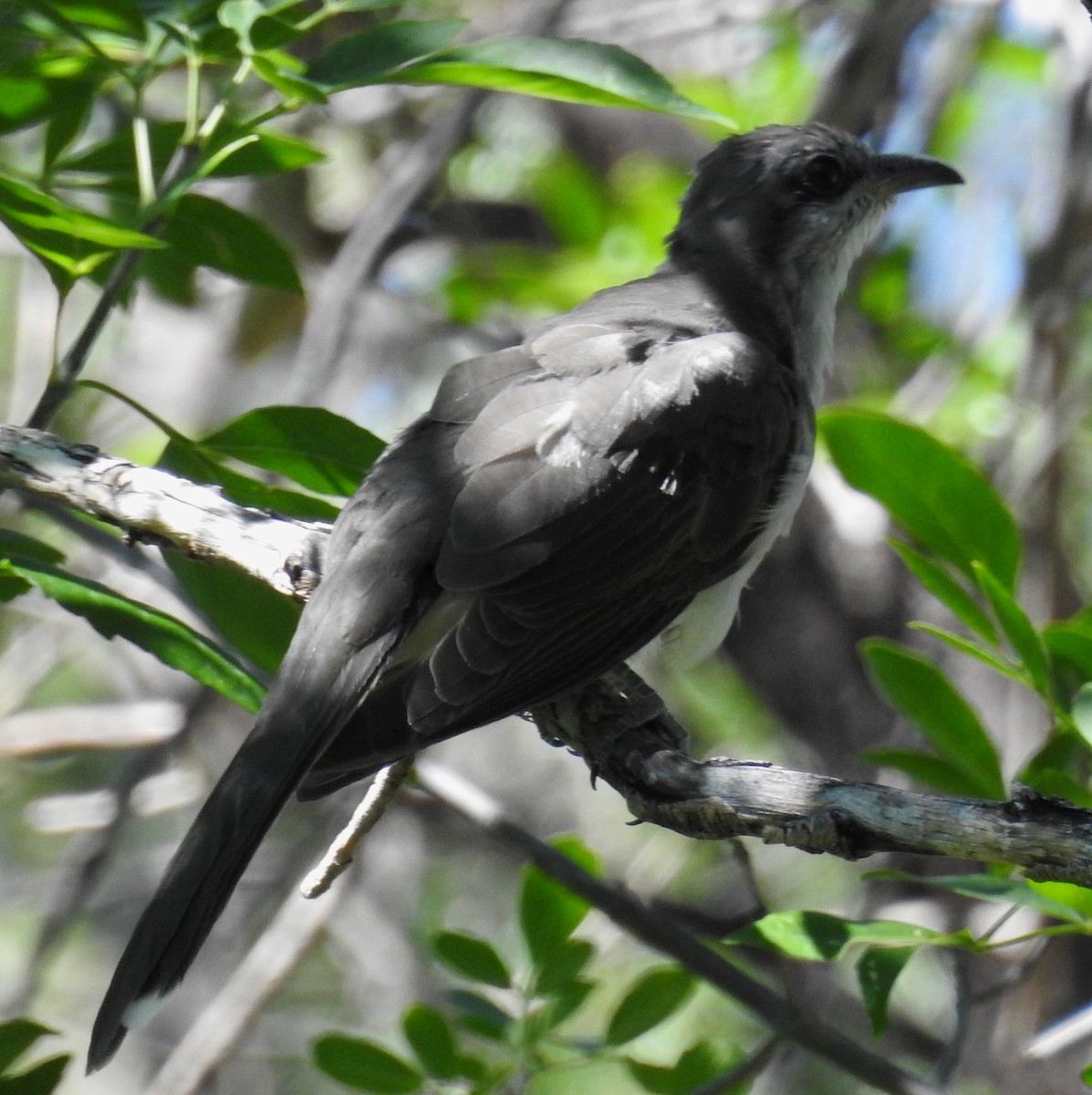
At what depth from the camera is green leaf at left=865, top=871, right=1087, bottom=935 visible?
8.25 feet

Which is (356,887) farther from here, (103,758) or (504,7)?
(504,7)

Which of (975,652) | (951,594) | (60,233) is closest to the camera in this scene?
(975,652)

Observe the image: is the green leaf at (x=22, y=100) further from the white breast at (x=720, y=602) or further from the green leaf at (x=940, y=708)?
the green leaf at (x=940, y=708)

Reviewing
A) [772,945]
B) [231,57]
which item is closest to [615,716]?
[772,945]

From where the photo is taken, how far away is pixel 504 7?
8305 mm

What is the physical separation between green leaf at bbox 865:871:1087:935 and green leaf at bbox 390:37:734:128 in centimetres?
155

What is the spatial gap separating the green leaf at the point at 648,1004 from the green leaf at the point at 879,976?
1.87 feet

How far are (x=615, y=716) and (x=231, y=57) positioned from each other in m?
1.72

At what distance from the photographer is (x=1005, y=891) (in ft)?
Answer: 8.46

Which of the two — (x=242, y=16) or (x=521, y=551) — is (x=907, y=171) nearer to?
(x=521, y=551)

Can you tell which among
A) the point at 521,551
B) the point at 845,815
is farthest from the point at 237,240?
the point at 845,815

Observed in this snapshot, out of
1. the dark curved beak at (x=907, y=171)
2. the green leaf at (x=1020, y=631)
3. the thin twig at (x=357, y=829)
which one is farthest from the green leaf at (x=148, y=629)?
the dark curved beak at (x=907, y=171)

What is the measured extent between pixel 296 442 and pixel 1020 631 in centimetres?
168

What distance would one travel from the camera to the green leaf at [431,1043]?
10.4 ft
